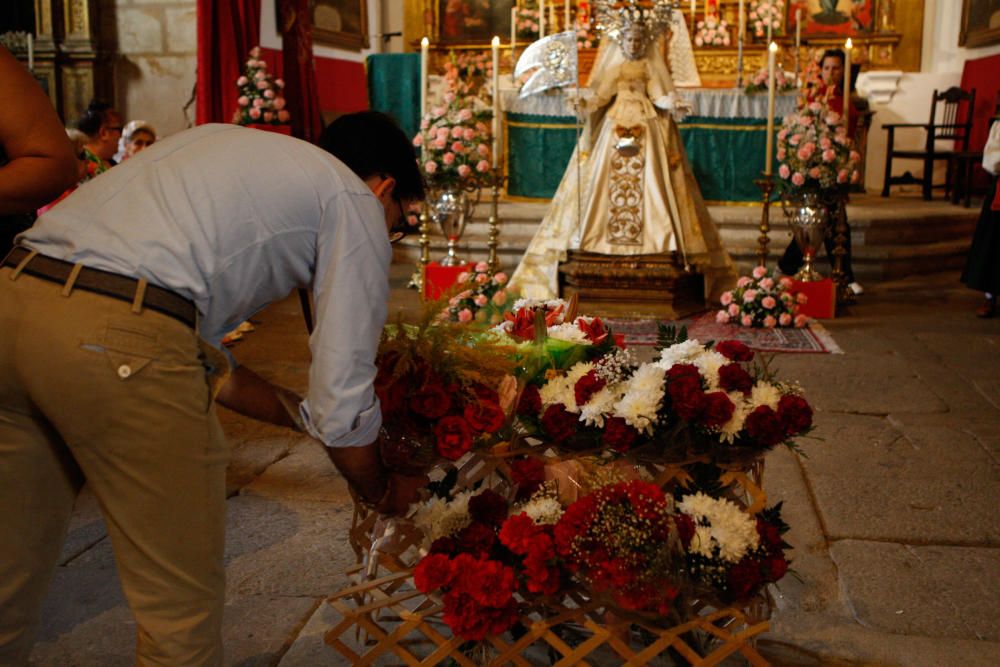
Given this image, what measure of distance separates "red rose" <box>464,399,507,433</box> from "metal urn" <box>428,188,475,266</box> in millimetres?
5462

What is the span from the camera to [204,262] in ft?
5.39

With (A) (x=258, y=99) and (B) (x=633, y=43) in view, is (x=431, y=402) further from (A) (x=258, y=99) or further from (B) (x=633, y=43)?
(A) (x=258, y=99)

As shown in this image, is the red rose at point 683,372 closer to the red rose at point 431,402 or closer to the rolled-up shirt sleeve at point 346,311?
the red rose at point 431,402

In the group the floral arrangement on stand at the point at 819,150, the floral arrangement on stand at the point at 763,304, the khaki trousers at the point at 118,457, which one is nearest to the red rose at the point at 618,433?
the khaki trousers at the point at 118,457

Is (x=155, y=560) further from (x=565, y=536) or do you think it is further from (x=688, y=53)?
(x=688, y=53)

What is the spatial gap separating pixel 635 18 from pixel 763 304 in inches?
81.6

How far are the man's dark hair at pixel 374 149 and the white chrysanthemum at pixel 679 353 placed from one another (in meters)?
0.88

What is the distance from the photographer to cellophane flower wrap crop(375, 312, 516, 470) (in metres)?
2.14

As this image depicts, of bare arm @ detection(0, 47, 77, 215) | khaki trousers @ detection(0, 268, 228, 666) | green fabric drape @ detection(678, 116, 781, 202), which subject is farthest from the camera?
green fabric drape @ detection(678, 116, 781, 202)

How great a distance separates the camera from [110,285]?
1601mm

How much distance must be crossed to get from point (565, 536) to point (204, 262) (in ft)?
3.03

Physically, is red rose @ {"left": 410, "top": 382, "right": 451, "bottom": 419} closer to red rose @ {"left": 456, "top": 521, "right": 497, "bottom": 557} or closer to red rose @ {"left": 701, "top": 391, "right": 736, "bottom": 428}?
red rose @ {"left": 456, "top": 521, "right": 497, "bottom": 557}

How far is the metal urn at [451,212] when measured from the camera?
300 inches

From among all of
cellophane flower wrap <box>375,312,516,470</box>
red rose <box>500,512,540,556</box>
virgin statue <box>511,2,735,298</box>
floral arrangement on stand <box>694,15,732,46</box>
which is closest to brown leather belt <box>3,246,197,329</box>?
cellophane flower wrap <box>375,312,516,470</box>
